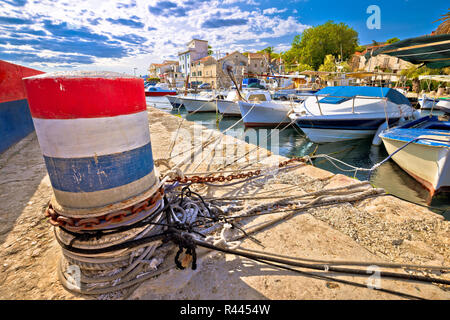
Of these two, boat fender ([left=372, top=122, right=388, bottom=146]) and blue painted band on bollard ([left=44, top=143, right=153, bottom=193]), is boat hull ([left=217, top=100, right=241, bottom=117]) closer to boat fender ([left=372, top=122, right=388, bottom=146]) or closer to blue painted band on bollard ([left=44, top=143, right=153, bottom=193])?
boat fender ([left=372, top=122, right=388, bottom=146])

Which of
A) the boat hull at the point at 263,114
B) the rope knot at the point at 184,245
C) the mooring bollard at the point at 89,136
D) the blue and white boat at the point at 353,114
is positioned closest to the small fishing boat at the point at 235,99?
the boat hull at the point at 263,114

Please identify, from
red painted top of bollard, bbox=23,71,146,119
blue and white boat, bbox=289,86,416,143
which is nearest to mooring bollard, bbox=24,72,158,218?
red painted top of bollard, bbox=23,71,146,119

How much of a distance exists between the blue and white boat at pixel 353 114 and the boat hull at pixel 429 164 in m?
3.65

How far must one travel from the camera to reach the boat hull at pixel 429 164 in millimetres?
5477

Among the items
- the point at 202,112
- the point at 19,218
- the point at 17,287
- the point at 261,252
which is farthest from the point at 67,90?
the point at 202,112

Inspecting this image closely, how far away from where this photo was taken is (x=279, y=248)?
6.78 feet

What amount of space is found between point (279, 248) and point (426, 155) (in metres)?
6.25

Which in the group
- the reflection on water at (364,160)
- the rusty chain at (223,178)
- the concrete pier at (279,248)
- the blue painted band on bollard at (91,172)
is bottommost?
the reflection on water at (364,160)

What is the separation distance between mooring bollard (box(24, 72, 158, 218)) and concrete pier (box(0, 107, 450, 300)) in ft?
2.28

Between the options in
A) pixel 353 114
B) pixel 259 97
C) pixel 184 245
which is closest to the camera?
pixel 184 245
